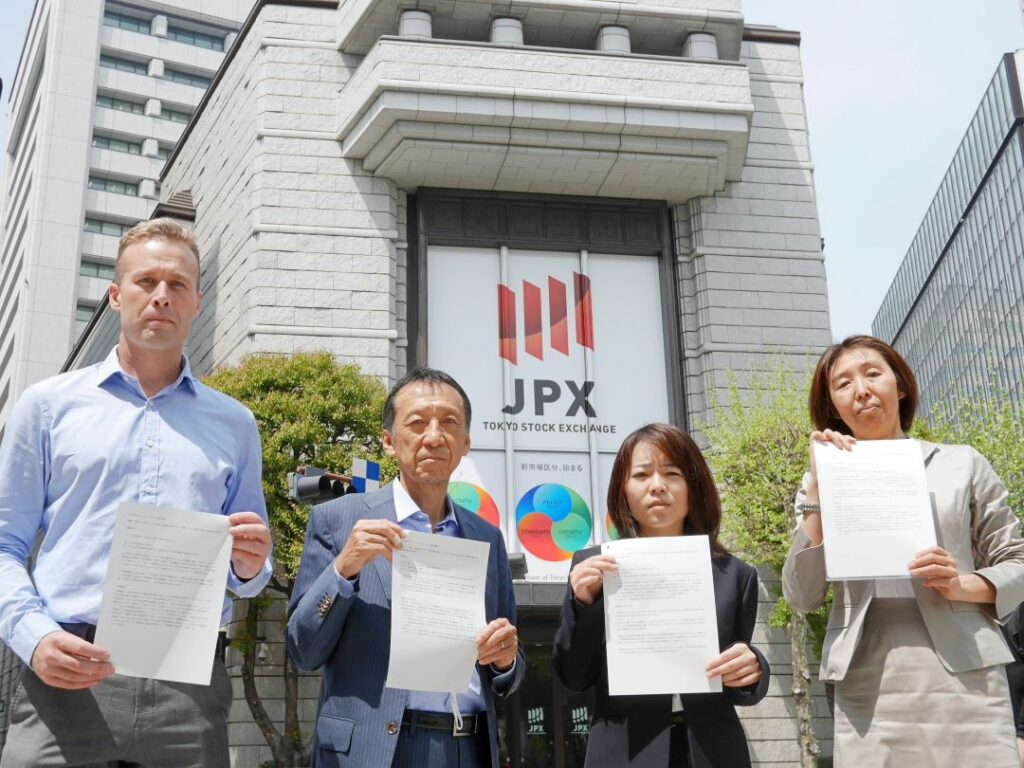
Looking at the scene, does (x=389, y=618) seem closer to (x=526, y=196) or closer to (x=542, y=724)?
(x=542, y=724)

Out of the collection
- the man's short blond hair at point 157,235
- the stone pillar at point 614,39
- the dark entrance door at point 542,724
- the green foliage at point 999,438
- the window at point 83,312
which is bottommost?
the dark entrance door at point 542,724

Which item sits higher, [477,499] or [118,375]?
[477,499]

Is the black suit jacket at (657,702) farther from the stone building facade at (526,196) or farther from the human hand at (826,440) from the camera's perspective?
the stone building facade at (526,196)

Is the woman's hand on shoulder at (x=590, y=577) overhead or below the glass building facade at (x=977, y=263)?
below

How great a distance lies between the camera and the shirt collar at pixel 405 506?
3525mm

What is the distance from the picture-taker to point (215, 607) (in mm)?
2805

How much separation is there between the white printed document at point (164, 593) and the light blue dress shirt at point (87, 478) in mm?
143

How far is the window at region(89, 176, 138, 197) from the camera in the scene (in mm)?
54625

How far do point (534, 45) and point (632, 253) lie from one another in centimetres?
351

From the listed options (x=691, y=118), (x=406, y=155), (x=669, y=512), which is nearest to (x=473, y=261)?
(x=406, y=155)

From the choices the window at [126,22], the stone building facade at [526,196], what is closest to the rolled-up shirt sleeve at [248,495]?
the stone building facade at [526,196]

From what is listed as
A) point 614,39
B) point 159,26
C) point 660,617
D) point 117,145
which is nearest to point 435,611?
point 660,617

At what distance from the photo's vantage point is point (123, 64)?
57000mm

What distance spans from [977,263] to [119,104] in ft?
171
